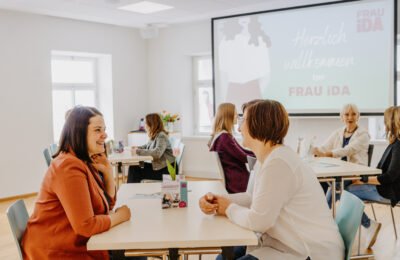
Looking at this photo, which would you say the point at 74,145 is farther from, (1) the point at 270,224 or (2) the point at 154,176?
(2) the point at 154,176

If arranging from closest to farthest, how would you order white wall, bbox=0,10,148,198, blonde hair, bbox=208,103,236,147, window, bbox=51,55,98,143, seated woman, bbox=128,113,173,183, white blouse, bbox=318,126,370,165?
blonde hair, bbox=208,103,236,147 < white blouse, bbox=318,126,370,165 < seated woman, bbox=128,113,173,183 < white wall, bbox=0,10,148,198 < window, bbox=51,55,98,143

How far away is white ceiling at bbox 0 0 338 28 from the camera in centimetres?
531

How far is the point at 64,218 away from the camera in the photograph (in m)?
1.75

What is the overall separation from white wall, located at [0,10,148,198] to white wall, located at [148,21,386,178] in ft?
4.00

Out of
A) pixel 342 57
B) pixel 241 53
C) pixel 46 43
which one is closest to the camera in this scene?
pixel 342 57

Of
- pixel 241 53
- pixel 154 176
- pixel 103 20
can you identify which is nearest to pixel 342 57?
pixel 241 53

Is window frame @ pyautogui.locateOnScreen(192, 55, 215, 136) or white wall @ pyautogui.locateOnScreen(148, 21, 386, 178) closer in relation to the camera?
white wall @ pyautogui.locateOnScreen(148, 21, 386, 178)

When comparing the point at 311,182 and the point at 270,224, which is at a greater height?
the point at 311,182

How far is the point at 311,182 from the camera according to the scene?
1728mm

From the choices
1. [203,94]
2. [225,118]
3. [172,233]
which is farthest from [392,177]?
[203,94]

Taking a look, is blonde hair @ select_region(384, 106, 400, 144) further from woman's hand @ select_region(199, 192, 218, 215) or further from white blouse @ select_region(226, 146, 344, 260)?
woman's hand @ select_region(199, 192, 218, 215)

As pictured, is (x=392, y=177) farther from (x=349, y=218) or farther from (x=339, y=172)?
(x=349, y=218)

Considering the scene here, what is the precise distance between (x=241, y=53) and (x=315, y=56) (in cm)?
122

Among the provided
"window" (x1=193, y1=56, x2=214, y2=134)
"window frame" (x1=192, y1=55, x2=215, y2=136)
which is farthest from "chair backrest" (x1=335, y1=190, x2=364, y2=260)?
"window frame" (x1=192, y1=55, x2=215, y2=136)
